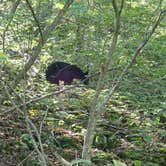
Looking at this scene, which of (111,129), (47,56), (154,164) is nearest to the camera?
(154,164)

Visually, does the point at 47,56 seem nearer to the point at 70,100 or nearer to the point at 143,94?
the point at 70,100

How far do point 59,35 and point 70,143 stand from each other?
170 centimetres

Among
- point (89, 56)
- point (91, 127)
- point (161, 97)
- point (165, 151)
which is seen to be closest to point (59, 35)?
point (89, 56)

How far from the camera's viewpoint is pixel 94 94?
412 centimetres

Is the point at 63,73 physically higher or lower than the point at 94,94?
higher

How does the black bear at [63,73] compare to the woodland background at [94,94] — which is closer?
the woodland background at [94,94]

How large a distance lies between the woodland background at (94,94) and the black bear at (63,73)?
0.16m

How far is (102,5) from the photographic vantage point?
4223 mm

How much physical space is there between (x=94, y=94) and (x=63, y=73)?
4.27ft

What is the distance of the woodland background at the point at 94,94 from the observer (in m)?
3.97

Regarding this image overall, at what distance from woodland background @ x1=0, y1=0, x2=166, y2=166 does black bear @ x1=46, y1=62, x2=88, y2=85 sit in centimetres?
16

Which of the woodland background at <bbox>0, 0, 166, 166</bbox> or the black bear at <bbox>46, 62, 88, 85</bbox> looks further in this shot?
the black bear at <bbox>46, 62, 88, 85</bbox>

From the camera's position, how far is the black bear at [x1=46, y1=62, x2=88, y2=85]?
5.25 meters

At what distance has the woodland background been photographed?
3.97 metres
